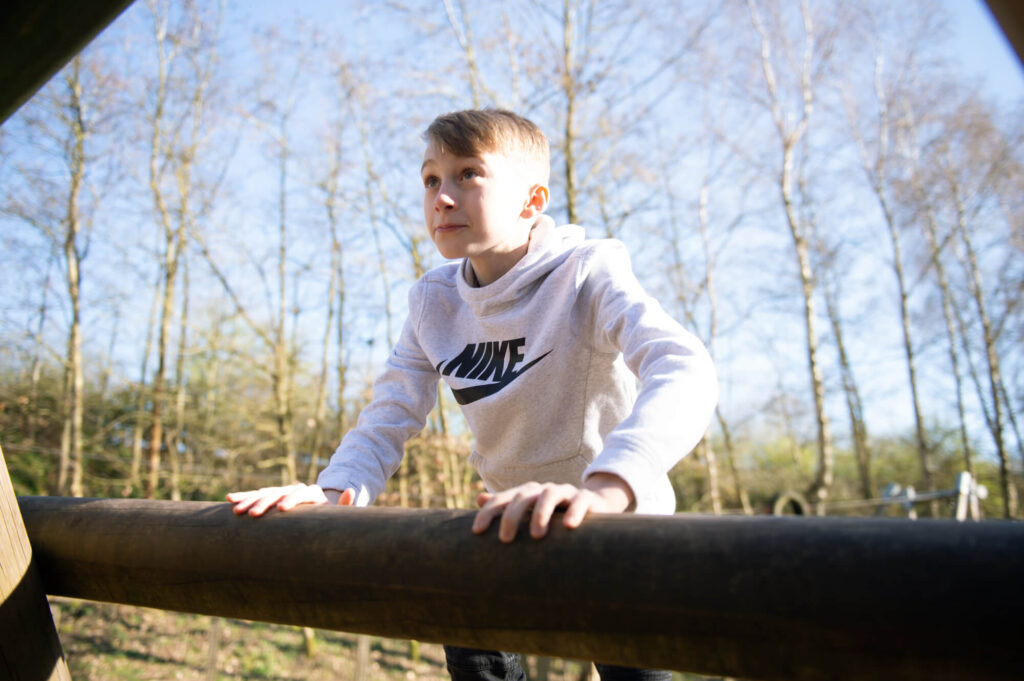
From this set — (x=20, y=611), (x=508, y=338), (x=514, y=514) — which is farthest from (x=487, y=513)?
(x=508, y=338)

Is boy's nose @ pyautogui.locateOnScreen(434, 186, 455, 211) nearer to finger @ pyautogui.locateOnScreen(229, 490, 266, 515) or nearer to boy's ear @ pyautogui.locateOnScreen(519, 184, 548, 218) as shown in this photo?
boy's ear @ pyautogui.locateOnScreen(519, 184, 548, 218)

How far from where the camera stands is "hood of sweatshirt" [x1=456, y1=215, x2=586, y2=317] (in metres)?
1.68

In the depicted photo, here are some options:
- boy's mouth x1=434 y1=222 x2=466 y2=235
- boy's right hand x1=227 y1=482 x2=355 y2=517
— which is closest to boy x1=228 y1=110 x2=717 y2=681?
boy's mouth x1=434 y1=222 x2=466 y2=235

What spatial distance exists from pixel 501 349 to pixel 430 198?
0.40 metres

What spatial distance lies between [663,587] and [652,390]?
1.47 feet

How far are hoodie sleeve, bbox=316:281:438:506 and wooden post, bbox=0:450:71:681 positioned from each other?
51cm

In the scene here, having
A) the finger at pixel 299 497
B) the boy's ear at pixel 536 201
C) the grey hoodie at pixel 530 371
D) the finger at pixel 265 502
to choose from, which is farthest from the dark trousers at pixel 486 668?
the boy's ear at pixel 536 201

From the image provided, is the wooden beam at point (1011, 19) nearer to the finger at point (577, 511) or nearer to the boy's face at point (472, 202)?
the finger at point (577, 511)

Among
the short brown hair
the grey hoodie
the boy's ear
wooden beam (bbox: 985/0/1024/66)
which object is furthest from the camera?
the boy's ear

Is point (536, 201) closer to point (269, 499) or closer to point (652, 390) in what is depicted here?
point (652, 390)

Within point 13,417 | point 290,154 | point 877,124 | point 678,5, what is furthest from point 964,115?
point 13,417

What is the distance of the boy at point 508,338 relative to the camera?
1562 millimetres

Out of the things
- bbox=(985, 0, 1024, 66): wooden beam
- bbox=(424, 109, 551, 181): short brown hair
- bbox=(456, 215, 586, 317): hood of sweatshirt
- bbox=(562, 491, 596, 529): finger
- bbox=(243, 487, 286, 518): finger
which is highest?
bbox=(424, 109, 551, 181): short brown hair

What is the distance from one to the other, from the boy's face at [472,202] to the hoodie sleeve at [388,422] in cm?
34
